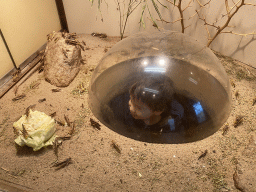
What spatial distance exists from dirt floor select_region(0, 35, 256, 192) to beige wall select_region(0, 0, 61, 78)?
2.48ft

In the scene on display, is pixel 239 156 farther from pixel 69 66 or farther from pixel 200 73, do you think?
pixel 69 66

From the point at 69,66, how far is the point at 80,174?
118 cm

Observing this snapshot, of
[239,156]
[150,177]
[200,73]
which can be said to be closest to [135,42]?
[200,73]

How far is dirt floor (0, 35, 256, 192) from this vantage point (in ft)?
4.17

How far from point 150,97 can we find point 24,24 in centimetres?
188

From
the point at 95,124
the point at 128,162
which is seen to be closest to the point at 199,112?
the point at 128,162


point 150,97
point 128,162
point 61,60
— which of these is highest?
point 150,97

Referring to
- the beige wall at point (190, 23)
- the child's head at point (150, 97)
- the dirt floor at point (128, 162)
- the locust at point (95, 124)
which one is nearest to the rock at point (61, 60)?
the dirt floor at point (128, 162)

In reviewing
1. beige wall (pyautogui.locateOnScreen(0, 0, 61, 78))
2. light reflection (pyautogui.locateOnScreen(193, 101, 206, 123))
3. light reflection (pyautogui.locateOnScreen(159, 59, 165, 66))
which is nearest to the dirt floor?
light reflection (pyautogui.locateOnScreen(193, 101, 206, 123))

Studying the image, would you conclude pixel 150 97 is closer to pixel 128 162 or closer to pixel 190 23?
pixel 128 162

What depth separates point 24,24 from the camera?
7.43ft

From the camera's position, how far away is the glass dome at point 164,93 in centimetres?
111

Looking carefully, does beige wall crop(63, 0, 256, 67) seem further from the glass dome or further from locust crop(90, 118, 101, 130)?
locust crop(90, 118, 101, 130)

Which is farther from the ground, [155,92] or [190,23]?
[155,92]
